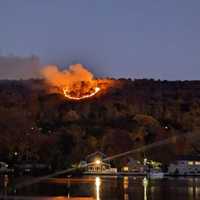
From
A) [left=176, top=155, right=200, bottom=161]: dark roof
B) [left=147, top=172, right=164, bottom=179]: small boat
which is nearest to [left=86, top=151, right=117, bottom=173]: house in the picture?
[left=147, top=172, right=164, bottom=179]: small boat

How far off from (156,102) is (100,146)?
56.3 metres

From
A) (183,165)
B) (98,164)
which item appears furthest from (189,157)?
(98,164)

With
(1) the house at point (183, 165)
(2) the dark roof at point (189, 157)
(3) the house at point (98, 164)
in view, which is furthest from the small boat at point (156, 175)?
(3) the house at point (98, 164)

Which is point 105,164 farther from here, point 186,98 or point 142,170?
point 186,98

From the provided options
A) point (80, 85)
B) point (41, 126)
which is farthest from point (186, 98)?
point (41, 126)

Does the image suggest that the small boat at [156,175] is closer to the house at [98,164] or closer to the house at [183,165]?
the house at [183,165]

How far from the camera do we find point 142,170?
102938 mm

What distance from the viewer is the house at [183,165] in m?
101

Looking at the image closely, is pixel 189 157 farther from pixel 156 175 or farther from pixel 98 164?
pixel 98 164

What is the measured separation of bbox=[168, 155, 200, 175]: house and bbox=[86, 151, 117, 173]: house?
31.4 feet

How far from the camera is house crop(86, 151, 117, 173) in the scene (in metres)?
102

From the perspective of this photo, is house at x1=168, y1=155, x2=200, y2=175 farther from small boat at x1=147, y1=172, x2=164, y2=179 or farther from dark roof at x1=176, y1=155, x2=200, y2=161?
small boat at x1=147, y1=172, x2=164, y2=179

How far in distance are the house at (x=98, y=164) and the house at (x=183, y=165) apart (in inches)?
376

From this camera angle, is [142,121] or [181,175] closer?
[181,175]
